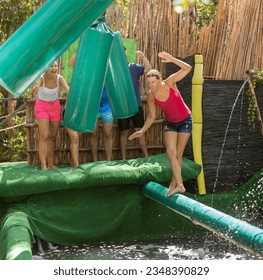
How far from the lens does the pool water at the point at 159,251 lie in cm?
497

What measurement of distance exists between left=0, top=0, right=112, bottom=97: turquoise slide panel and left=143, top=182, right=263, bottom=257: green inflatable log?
92.6 inches

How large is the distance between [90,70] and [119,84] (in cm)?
46

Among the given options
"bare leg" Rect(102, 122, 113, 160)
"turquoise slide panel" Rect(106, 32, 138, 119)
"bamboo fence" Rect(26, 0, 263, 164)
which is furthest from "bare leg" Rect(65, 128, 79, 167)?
"turquoise slide panel" Rect(106, 32, 138, 119)

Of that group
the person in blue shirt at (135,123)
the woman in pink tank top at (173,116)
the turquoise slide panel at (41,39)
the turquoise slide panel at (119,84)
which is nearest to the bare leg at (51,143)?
the person in blue shirt at (135,123)

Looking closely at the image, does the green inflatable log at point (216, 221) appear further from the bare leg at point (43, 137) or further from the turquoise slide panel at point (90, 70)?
the turquoise slide panel at point (90, 70)

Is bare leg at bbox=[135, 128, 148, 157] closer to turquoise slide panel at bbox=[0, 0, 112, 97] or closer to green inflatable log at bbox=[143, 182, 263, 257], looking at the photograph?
green inflatable log at bbox=[143, 182, 263, 257]

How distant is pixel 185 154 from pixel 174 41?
1363 millimetres

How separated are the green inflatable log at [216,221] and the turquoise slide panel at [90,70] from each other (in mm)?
1812

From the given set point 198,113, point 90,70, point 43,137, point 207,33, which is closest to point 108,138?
point 43,137

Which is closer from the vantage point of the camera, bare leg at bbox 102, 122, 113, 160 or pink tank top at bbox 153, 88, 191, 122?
pink tank top at bbox 153, 88, 191, 122

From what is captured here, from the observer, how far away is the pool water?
4.97m

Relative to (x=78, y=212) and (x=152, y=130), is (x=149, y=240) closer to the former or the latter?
(x=78, y=212)

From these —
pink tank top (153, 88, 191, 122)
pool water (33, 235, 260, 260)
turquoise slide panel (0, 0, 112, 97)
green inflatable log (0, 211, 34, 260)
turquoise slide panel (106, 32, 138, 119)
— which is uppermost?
turquoise slide panel (0, 0, 112, 97)
